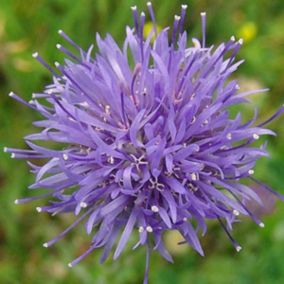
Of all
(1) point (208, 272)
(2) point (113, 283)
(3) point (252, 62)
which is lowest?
(1) point (208, 272)

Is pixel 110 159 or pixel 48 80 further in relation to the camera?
pixel 48 80

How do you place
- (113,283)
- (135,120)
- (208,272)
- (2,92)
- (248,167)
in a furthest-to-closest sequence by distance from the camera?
(2,92), (208,272), (113,283), (248,167), (135,120)

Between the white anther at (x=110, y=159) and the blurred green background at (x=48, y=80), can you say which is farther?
the blurred green background at (x=48, y=80)

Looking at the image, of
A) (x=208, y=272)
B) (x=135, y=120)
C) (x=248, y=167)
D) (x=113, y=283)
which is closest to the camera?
(x=135, y=120)

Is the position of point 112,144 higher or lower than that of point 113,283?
higher

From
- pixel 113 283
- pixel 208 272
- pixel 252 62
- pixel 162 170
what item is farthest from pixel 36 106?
pixel 252 62

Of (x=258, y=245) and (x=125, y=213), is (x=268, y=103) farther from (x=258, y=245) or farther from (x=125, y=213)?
(x=125, y=213)

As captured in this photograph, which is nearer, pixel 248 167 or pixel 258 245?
pixel 248 167

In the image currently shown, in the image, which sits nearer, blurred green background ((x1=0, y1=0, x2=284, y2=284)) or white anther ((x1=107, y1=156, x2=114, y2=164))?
white anther ((x1=107, y1=156, x2=114, y2=164))
